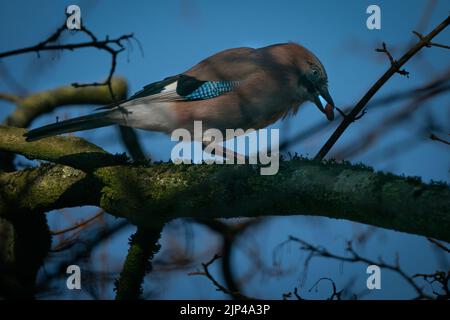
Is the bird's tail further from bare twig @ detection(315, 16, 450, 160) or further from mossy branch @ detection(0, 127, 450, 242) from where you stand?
bare twig @ detection(315, 16, 450, 160)

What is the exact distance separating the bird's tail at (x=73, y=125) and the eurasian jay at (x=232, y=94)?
14cm

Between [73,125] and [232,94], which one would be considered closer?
[73,125]

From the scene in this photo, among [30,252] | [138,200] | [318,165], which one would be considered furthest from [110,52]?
[30,252]

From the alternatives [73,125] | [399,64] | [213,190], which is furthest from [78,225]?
[399,64]

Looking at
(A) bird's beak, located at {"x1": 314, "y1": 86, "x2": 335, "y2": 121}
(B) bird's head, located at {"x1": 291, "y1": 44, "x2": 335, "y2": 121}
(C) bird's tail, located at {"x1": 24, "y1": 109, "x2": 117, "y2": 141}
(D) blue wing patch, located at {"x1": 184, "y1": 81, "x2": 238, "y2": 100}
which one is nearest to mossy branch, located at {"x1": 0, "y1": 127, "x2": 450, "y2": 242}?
(C) bird's tail, located at {"x1": 24, "y1": 109, "x2": 117, "y2": 141}

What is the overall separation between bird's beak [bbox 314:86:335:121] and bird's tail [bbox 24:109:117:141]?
45.9 inches

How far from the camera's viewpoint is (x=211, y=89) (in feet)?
11.7

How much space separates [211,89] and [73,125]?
0.88m

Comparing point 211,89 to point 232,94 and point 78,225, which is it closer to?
point 232,94

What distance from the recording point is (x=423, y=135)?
272cm

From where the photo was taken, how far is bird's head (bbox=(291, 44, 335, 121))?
353 cm

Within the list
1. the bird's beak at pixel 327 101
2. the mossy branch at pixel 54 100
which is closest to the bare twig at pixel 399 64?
the bird's beak at pixel 327 101

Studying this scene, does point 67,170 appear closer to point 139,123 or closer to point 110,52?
point 139,123

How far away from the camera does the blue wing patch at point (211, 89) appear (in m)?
3.53
